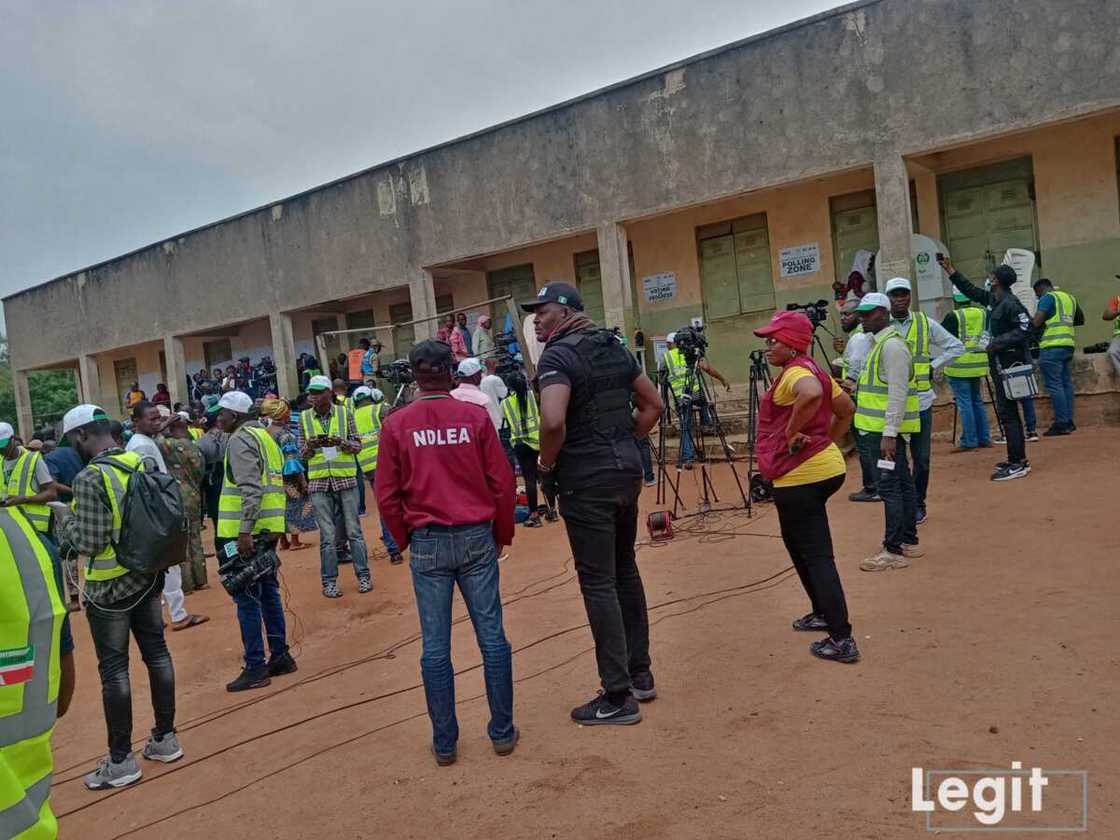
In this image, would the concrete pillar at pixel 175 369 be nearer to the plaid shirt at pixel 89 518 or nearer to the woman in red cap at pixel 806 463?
the plaid shirt at pixel 89 518

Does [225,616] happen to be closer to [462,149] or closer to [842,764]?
A: [842,764]

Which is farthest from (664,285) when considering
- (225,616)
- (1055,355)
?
(225,616)

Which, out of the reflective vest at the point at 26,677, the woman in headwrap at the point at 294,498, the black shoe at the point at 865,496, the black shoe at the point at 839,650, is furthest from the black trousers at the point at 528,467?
the reflective vest at the point at 26,677

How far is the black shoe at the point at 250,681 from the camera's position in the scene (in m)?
5.32

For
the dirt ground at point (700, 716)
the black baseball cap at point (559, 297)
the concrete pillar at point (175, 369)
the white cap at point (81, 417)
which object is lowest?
the dirt ground at point (700, 716)

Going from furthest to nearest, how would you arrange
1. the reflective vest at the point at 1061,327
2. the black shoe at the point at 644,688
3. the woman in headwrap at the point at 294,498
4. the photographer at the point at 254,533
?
the woman in headwrap at the point at 294,498, the reflective vest at the point at 1061,327, the photographer at the point at 254,533, the black shoe at the point at 644,688

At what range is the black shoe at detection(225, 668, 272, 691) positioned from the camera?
5316 millimetres

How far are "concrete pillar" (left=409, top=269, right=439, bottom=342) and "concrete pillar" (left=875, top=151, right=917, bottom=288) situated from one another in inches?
339

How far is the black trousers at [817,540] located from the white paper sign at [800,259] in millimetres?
10578

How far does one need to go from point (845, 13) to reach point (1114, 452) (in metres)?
6.97

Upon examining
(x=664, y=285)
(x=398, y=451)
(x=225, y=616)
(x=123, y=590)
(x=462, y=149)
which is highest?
(x=462, y=149)

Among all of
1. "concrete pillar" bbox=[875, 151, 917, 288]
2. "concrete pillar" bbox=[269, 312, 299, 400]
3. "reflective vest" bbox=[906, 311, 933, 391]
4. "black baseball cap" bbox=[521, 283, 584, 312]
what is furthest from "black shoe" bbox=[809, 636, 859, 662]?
"concrete pillar" bbox=[269, 312, 299, 400]

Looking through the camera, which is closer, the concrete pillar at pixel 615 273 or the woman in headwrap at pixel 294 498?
the woman in headwrap at pixel 294 498

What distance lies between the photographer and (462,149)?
51.7ft
